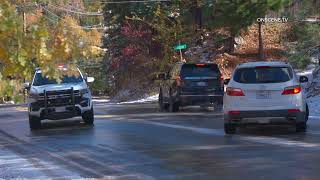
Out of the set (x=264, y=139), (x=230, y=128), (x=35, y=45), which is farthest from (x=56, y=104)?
(x=35, y=45)

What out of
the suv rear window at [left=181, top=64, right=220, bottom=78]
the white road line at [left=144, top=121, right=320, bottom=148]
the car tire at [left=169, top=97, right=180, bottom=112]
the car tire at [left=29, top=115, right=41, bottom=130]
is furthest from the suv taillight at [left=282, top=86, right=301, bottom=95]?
the car tire at [left=169, top=97, right=180, bottom=112]

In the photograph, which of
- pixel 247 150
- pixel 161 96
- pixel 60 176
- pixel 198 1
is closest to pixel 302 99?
pixel 247 150

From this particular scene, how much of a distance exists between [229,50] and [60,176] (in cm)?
3243

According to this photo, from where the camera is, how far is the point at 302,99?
1585 cm

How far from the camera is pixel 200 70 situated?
25688 mm

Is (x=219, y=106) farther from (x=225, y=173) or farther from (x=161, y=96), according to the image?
(x=225, y=173)

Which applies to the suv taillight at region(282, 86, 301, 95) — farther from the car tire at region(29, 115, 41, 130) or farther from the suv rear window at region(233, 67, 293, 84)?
the car tire at region(29, 115, 41, 130)

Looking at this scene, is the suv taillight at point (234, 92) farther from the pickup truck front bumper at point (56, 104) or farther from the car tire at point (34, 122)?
the car tire at point (34, 122)

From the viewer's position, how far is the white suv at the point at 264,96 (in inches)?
609

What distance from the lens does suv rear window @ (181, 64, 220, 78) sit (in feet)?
83.8

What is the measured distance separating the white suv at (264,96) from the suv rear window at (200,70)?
372 inches

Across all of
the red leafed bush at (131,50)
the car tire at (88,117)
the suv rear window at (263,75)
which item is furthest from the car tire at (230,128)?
the red leafed bush at (131,50)

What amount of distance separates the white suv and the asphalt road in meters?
0.45

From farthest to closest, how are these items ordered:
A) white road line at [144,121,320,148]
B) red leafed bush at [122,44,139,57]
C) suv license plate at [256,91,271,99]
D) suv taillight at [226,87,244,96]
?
red leafed bush at [122,44,139,57], suv taillight at [226,87,244,96], suv license plate at [256,91,271,99], white road line at [144,121,320,148]
